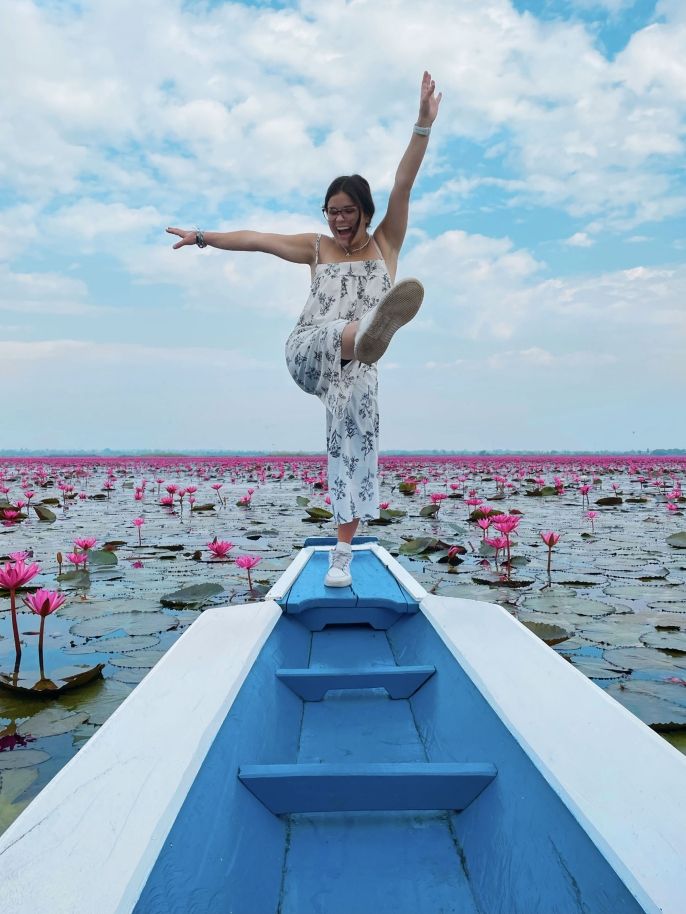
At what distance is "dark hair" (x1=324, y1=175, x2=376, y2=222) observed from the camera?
2129 millimetres

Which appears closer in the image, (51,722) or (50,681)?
(51,722)

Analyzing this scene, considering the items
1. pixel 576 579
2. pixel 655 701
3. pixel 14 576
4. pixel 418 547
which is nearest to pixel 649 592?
pixel 576 579

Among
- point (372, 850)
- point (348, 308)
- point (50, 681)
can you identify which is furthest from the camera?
point (348, 308)

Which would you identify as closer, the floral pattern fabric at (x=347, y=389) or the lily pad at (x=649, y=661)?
the lily pad at (x=649, y=661)

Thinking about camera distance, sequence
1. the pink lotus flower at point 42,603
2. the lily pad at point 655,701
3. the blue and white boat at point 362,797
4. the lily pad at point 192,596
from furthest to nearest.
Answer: the lily pad at point 192,596 < the pink lotus flower at point 42,603 < the lily pad at point 655,701 < the blue and white boat at point 362,797

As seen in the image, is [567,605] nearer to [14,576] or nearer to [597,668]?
[597,668]

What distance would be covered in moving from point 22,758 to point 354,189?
6.53 ft

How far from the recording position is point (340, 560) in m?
2.27

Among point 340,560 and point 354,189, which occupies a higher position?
point 354,189

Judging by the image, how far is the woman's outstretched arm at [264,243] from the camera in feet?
7.84

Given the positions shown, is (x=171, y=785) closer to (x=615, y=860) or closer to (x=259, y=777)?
(x=259, y=777)

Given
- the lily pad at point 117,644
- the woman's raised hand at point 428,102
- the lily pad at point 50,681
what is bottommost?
the lily pad at point 117,644

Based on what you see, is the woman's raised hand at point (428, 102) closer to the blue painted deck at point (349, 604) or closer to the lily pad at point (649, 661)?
the blue painted deck at point (349, 604)

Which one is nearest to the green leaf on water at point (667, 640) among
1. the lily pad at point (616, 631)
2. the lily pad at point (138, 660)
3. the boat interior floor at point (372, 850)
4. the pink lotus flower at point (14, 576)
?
the lily pad at point (616, 631)
